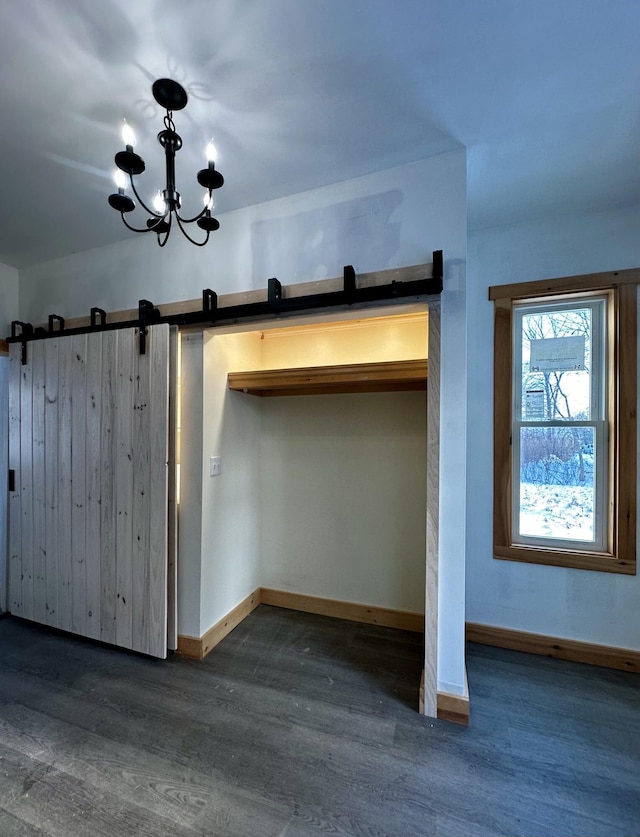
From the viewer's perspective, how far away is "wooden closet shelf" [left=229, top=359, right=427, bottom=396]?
6.97 feet

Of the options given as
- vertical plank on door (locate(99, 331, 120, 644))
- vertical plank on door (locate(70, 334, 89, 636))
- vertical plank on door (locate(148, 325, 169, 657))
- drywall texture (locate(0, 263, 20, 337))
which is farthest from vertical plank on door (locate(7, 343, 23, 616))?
vertical plank on door (locate(148, 325, 169, 657))

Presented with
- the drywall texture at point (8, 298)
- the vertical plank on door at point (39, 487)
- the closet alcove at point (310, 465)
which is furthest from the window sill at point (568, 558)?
the drywall texture at point (8, 298)

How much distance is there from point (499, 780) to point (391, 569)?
122 centimetres

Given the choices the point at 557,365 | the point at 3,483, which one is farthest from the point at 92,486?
the point at 557,365

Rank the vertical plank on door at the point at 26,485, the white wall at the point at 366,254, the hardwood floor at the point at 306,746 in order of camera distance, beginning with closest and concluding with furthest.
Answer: the hardwood floor at the point at 306,746 < the white wall at the point at 366,254 < the vertical plank on door at the point at 26,485

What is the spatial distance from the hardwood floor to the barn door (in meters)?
0.32

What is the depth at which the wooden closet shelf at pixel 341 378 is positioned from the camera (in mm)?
2123

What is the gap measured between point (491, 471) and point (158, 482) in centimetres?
228

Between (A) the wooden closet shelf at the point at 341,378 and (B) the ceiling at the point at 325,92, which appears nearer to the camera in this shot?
(B) the ceiling at the point at 325,92

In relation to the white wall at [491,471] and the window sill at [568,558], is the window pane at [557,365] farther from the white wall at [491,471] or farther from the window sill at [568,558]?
the window sill at [568,558]

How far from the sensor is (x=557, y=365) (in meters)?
2.37

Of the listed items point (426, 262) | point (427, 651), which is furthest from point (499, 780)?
point (426, 262)

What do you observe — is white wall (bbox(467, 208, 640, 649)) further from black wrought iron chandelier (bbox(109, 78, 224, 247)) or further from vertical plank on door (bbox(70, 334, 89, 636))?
vertical plank on door (bbox(70, 334, 89, 636))

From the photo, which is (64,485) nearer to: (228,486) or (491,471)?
(228,486)
